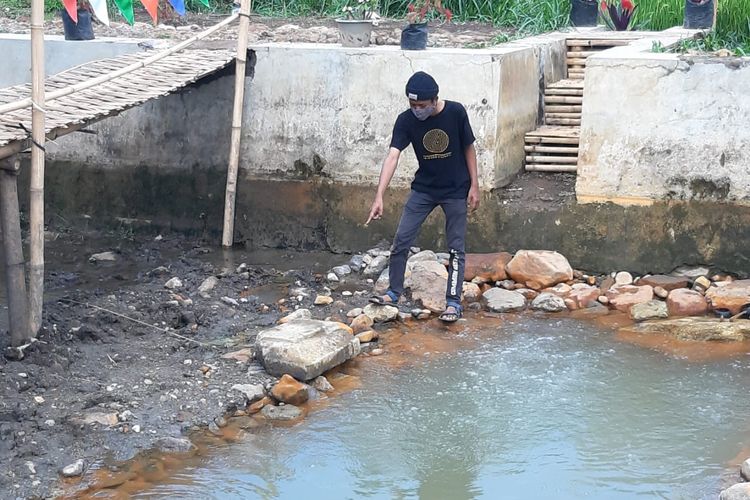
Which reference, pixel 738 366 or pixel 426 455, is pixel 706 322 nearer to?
pixel 738 366

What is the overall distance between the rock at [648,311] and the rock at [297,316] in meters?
2.33

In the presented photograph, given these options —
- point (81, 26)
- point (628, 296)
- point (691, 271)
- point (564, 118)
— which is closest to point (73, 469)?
point (628, 296)

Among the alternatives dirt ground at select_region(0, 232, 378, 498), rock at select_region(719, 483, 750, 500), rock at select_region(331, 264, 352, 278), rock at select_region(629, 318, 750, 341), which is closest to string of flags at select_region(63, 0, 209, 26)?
dirt ground at select_region(0, 232, 378, 498)

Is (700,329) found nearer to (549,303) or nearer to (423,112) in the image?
(549,303)

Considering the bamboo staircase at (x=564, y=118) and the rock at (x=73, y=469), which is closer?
the rock at (x=73, y=469)

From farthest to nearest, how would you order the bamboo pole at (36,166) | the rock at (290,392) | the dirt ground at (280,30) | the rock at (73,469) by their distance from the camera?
the dirt ground at (280,30) → the rock at (290,392) → the bamboo pole at (36,166) → the rock at (73,469)

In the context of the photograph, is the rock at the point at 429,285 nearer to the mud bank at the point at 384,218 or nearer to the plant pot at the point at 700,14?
the mud bank at the point at 384,218

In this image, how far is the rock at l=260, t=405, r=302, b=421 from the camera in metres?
5.82

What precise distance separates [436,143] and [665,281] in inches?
86.3

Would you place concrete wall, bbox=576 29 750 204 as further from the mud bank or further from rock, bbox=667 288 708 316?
rock, bbox=667 288 708 316

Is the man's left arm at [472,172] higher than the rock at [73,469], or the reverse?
the man's left arm at [472,172]

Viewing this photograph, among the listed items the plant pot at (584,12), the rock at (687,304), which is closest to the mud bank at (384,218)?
the rock at (687,304)

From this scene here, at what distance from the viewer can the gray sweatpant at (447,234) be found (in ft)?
23.7

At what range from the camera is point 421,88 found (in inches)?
266
